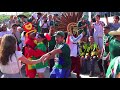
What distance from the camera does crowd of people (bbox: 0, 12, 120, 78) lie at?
4570 mm

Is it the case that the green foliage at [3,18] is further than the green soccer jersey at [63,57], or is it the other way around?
the green foliage at [3,18]

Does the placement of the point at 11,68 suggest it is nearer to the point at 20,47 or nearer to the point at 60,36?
the point at 60,36

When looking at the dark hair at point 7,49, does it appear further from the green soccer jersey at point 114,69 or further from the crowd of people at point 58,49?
the green soccer jersey at point 114,69

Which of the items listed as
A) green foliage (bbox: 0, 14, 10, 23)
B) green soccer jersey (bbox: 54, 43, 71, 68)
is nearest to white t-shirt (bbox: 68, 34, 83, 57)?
green soccer jersey (bbox: 54, 43, 71, 68)

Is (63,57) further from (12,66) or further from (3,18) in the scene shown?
(3,18)

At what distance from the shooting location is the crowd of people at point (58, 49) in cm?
457

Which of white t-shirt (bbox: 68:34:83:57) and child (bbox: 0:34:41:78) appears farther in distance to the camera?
white t-shirt (bbox: 68:34:83:57)

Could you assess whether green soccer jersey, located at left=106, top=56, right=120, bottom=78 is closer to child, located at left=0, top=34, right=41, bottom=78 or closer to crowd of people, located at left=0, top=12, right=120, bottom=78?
crowd of people, located at left=0, top=12, right=120, bottom=78

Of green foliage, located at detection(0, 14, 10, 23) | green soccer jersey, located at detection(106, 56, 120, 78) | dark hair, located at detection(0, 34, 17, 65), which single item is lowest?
green soccer jersey, located at detection(106, 56, 120, 78)

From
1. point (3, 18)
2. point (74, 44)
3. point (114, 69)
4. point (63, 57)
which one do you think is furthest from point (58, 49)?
point (3, 18)

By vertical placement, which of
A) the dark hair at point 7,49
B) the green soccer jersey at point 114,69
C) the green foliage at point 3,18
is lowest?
the green soccer jersey at point 114,69

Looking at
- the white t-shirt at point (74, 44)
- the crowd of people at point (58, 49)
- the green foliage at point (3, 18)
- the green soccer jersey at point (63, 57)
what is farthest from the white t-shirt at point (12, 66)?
the green foliage at point (3, 18)
